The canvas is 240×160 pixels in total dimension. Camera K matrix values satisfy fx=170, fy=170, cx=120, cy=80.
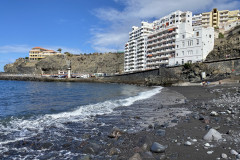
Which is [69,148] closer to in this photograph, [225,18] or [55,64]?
[225,18]

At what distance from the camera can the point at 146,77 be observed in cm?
7031

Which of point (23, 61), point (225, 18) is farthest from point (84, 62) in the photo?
point (225, 18)

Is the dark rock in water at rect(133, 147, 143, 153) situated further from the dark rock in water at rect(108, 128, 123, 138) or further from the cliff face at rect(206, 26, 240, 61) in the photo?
the cliff face at rect(206, 26, 240, 61)

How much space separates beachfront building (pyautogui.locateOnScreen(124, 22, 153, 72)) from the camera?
9838 centimetres

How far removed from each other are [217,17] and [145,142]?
12285 centimetres

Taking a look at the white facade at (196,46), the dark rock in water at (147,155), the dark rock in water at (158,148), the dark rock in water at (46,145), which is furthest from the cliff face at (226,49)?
the dark rock in water at (46,145)

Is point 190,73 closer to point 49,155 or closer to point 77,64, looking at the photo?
point 49,155

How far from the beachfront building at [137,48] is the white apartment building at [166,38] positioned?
18.9 ft

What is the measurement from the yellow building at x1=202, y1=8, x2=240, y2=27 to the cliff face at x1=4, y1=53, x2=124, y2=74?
65340 mm

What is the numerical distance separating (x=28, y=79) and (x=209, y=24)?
128m

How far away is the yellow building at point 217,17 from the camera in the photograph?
346ft

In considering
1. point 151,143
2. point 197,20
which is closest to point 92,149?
point 151,143

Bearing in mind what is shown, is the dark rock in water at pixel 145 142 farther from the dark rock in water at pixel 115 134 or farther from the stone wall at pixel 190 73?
the stone wall at pixel 190 73

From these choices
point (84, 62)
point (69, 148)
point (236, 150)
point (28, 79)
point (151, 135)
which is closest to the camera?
point (236, 150)
